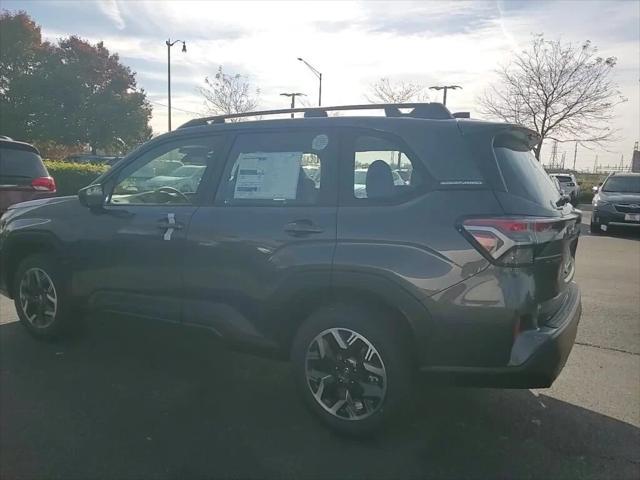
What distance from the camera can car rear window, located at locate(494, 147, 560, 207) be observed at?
2.97 m

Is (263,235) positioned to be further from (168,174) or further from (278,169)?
(168,174)

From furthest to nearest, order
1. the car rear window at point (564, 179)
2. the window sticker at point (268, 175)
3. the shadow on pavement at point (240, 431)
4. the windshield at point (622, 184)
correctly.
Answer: the car rear window at point (564, 179)
the windshield at point (622, 184)
the window sticker at point (268, 175)
the shadow on pavement at point (240, 431)

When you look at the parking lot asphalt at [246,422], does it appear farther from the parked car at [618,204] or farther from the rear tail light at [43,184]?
the parked car at [618,204]

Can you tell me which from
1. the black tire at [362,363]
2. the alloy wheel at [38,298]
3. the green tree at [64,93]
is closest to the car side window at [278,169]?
the black tire at [362,363]

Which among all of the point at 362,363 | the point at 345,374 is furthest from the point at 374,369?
the point at 345,374

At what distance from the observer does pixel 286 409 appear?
3.57 metres

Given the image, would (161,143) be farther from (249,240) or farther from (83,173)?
(83,173)

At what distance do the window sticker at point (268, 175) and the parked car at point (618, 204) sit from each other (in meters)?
12.3

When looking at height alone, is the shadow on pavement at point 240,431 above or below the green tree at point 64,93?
below

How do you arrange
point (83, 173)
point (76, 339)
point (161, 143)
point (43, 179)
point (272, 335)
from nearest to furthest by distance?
point (272, 335) → point (161, 143) → point (76, 339) → point (43, 179) → point (83, 173)

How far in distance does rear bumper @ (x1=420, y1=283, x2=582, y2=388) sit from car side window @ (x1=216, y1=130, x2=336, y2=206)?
1.25m

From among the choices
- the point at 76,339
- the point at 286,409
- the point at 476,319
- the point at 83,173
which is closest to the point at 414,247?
the point at 476,319

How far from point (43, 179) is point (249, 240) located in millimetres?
6102

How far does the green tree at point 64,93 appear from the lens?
134ft
